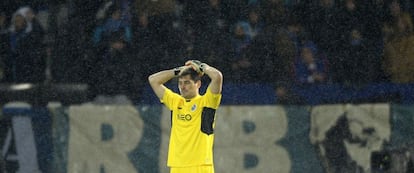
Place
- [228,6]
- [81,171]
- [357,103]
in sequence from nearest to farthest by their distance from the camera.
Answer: [81,171] < [357,103] < [228,6]

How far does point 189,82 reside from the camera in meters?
9.52

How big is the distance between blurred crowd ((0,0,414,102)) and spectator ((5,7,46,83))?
0.5 inches

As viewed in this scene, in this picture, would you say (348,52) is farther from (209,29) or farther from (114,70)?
(114,70)

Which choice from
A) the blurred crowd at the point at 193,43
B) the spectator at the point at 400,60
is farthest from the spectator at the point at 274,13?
the spectator at the point at 400,60

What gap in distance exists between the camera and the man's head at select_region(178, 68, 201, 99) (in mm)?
9432

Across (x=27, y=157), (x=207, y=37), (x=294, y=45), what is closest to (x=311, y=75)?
(x=294, y=45)

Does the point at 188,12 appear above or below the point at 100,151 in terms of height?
above

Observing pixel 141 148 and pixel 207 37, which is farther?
pixel 207 37

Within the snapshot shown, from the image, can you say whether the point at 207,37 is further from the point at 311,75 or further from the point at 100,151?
the point at 100,151

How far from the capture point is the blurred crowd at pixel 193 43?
580 inches

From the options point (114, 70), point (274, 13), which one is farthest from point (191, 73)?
point (274, 13)

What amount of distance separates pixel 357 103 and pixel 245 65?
5.35ft

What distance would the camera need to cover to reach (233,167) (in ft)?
43.1

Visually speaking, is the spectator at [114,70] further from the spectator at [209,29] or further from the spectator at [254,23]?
the spectator at [254,23]
